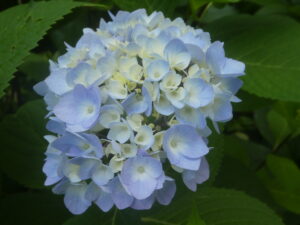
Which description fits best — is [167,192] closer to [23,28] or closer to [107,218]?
[107,218]

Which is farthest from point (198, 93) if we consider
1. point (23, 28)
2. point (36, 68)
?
point (36, 68)

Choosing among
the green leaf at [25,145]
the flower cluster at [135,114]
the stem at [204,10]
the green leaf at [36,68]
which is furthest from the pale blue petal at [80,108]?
the green leaf at [36,68]

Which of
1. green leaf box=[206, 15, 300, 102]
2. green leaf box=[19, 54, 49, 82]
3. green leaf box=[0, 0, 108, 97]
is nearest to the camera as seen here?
green leaf box=[0, 0, 108, 97]

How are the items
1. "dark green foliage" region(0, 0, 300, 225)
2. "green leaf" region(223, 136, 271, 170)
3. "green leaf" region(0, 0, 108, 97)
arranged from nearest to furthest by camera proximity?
"green leaf" region(0, 0, 108, 97)
"dark green foliage" region(0, 0, 300, 225)
"green leaf" region(223, 136, 271, 170)

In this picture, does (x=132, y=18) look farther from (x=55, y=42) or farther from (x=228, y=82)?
(x=55, y=42)

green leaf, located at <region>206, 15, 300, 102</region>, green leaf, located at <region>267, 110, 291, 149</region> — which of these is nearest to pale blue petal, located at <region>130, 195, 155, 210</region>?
green leaf, located at <region>206, 15, 300, 102</region>

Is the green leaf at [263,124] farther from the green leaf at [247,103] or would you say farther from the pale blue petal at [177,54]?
the pale blue petal at [177,54]

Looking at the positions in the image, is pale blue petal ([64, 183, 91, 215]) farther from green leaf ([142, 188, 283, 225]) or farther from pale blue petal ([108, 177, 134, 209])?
green leaf ([142, 188, 283, 225])

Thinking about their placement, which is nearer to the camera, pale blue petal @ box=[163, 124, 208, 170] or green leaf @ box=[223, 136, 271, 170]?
pale blue petal @ box=[163, 124, 208, 170]
